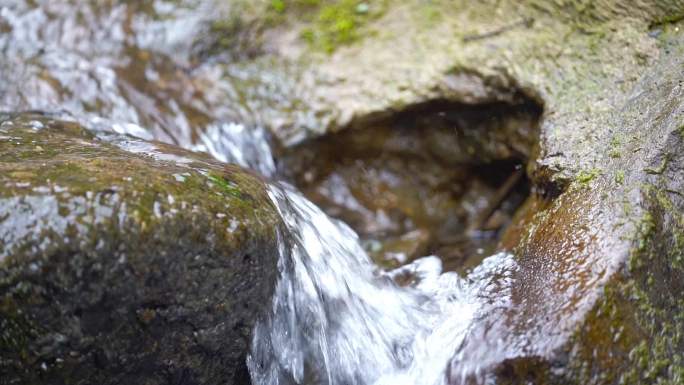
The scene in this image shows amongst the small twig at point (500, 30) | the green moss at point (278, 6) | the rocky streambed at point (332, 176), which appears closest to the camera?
the rocky streambed at point (332, 176)

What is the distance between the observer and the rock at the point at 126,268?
1886mm

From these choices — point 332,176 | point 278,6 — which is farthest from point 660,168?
point 278,6

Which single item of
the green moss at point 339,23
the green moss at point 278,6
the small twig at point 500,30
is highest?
the green moss at point 278,6

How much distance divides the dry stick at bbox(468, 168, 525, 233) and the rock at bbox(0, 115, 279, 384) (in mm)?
1930

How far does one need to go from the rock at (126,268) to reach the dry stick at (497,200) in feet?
6.33

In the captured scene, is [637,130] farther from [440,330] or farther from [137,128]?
[137,128]

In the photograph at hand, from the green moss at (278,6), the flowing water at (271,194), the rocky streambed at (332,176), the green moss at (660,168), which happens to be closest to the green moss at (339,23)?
the rocky streambed at (332,176)

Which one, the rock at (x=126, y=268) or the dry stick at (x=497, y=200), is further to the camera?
the dry stick at (x=497, y=200)

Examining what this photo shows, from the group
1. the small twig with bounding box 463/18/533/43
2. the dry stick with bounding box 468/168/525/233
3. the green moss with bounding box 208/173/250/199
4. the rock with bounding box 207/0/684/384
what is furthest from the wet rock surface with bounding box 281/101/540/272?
the green moss with bounding box 208/173/250/199

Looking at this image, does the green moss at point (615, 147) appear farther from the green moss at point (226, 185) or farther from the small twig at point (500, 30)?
the green moss at point (226, 185)

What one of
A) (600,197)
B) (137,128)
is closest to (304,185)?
(137,128)

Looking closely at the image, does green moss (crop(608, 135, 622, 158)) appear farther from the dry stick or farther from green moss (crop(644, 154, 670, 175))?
the dry stick

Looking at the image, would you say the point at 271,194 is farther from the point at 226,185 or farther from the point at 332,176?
the point at 332,176

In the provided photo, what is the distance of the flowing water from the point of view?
248 cm
